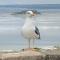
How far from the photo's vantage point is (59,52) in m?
4.01

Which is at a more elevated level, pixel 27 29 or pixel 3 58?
pixel 27 29

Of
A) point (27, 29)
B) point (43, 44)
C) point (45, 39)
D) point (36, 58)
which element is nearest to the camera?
point (36, 58)

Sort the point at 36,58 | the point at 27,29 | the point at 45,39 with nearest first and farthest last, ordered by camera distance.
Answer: the point at 36,58, the point at 27,29, the point at 45,39

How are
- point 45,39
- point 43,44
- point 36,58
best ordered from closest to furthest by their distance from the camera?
point 36,58 < point 43,44 < point 45,39

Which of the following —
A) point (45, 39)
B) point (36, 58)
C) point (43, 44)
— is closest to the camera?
point (36, 58)

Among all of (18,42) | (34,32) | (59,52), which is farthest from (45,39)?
(59,52)

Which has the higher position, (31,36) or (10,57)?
(31,36)

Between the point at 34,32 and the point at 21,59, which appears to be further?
the point at 34,32

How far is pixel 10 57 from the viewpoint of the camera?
3.81 meters

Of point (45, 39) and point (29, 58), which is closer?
point (29, 58)

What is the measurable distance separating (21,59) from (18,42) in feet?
13.3

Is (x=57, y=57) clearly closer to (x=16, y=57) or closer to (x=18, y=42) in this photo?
(x=16, y=57)

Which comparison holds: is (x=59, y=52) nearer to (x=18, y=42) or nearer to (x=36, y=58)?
(x=36, y=58)

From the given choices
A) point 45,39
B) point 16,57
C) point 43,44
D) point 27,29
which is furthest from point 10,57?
point 45,39
